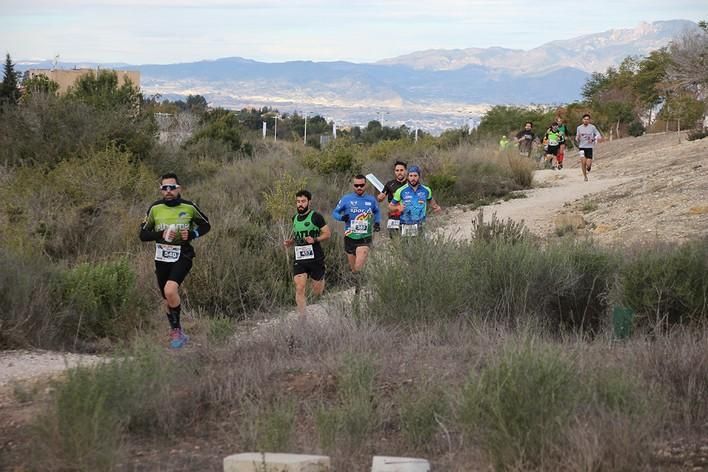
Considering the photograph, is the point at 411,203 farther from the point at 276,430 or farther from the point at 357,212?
the point at 276,430

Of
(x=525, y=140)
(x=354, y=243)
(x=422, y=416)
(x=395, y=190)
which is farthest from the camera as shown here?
(x=525, y=140)

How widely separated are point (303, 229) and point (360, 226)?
1.26 metres

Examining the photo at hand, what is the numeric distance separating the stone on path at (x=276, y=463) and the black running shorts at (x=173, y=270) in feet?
18.6

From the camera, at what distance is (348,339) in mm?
9047

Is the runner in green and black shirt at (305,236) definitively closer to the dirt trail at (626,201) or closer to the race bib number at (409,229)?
the race bib number at (409,229)

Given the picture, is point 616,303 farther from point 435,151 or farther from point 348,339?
point 435,151

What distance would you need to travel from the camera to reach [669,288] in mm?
10305

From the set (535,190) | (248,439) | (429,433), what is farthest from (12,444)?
(535,190)

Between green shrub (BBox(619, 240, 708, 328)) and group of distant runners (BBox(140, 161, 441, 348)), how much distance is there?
245 cm

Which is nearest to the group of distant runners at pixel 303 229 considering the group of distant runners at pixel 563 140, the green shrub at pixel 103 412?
the green shrub at pixel 103 412

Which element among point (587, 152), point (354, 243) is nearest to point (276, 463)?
point (354, 243)

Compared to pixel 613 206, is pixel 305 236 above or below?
above

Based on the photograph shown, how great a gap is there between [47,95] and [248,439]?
21.6 m

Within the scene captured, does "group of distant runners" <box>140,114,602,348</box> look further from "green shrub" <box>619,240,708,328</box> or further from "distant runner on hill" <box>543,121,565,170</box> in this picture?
"distant runner on hill" <box>543,121,565,170</box>
